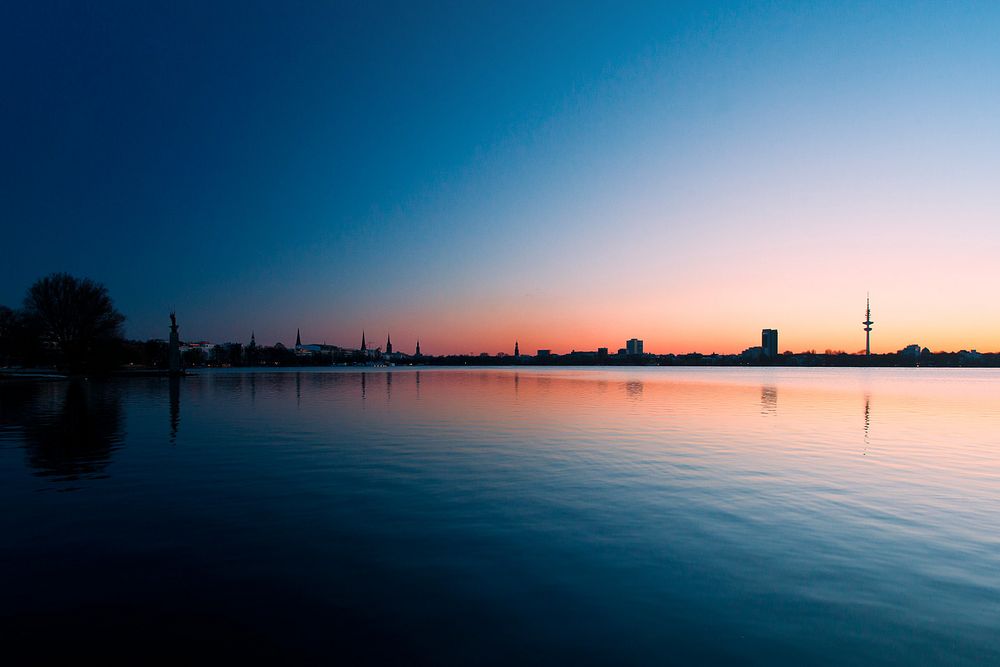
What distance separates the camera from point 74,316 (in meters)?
95.4

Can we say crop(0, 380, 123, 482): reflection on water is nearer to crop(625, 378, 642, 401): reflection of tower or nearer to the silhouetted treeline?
crop(625, 378, 642, 401): reflection of tower

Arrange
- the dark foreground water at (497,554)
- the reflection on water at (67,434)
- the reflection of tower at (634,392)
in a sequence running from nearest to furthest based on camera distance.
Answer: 1. the dark foreground water at (497,554)
2. the reflection on water at (67,434)
3. the reflection of tower at (634,392)

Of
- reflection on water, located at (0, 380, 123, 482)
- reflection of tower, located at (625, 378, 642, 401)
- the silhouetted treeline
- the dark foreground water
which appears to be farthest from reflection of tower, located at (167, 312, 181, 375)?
the dark foreground water

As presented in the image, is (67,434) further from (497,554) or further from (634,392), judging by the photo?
(634,392)

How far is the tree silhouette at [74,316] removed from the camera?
93.3 m

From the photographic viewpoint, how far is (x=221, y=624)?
7.58 meters

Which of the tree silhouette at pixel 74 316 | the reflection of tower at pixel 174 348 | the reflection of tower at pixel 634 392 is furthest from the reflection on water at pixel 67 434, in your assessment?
the reflection of tower at pixel 174 348

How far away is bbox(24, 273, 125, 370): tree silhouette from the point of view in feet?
306

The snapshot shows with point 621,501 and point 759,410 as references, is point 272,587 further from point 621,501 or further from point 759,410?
point 759,410

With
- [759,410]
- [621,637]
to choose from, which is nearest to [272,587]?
[621,637]

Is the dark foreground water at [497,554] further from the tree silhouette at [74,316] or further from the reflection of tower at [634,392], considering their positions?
the tree silhouette at [74,316]

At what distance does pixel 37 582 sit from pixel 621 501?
41.1 ft

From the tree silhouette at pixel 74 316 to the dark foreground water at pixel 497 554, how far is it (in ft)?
295

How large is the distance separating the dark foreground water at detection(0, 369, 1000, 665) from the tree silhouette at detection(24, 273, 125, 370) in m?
89.9
